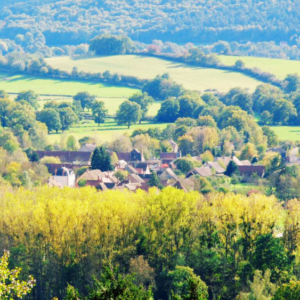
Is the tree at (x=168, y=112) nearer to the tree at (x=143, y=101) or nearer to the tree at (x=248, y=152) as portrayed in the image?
the tree at (x=143, y=101)

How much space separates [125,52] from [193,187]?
11945 centimetres

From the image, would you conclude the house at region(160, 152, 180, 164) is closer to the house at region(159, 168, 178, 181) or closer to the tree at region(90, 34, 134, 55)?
the house at region(159, 168, 178, 181)

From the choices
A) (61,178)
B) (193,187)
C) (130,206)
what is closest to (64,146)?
(61,178)

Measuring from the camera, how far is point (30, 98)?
138m

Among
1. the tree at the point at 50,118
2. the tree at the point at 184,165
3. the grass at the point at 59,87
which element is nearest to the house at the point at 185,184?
the tree at the point at 184,165

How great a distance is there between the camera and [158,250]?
150ft

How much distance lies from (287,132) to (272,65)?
54090 mm

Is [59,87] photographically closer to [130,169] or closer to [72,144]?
[72,144]

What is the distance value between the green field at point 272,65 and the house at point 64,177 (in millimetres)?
88064

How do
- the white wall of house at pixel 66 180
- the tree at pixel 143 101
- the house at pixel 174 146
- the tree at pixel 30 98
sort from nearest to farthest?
the white wall of house at pixel 66 180 → the house at pixel 174 146 → the tree at pixel 143 101 → the tree at pixel 30 98

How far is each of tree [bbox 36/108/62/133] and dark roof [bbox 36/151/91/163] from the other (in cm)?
2129

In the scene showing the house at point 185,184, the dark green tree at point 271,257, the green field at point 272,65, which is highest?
the dark green tree at point 271,257

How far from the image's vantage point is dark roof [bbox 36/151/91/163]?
99500 mm

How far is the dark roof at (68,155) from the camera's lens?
3917 inches
